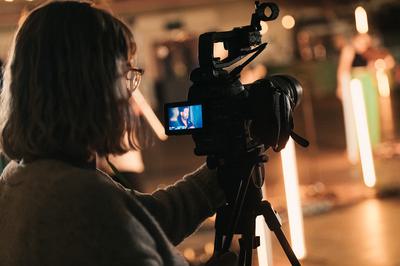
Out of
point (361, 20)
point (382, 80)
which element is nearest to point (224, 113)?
point (361, 20)

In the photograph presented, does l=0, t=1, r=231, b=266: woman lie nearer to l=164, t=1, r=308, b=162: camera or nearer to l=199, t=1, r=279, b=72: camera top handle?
l=164, t=1, r=308, b=162: camera

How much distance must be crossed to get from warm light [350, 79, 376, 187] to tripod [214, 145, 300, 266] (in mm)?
5392

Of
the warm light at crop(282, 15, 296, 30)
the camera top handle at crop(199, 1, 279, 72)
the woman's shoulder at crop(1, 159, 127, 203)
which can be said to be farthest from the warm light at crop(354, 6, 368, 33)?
the warm light at crop(282, 15, 296, 30)

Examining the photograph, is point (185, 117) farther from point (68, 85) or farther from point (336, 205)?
point (336, 205)

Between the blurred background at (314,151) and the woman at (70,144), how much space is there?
0.29 metres

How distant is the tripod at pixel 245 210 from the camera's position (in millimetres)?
1969

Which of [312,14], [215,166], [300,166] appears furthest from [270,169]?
[312,14]

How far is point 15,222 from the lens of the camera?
1576mm

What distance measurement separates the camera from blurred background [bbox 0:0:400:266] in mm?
5125

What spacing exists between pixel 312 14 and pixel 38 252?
2140 cm

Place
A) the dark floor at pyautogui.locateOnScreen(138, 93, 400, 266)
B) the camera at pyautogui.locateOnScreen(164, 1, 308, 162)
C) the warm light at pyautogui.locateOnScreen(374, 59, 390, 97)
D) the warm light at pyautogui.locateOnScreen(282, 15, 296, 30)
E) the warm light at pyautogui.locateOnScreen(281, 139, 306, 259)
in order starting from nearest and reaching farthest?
the camera at pyautogui.locateOnScreen(164, 1, 308, 162), the warm light at pyautogui.locateOnScreen(281, 139, 306, 259), the dark floor at pyautogui.locateOnScreen(138, 93, 400, 266), the warm light at pyautogui.locateOnScreen(374, 59, 390, 97), the warm light at pyautogui.locateOnScreen(282, 15, 296, 30)

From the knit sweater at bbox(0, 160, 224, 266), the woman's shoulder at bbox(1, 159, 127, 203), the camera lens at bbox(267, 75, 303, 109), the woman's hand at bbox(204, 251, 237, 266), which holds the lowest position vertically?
the woman's hand at bbox(204, 251, 237, 266)

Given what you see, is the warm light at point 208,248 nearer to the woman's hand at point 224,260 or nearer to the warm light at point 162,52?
the woman's hand at point 224,260

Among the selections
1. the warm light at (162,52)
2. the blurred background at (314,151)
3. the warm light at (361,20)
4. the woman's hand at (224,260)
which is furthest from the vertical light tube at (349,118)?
the warm light at (162,52)
